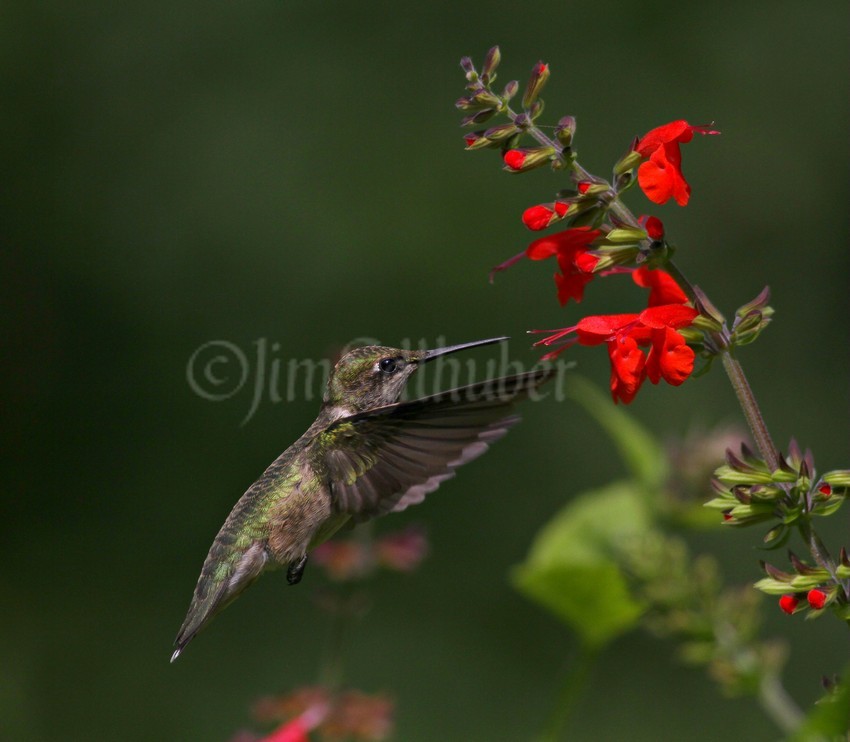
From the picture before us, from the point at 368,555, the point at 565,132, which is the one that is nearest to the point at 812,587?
the point at 565,132

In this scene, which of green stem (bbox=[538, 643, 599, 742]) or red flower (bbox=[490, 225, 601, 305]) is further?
green stem (bbox=[538, 643, 599, 742])

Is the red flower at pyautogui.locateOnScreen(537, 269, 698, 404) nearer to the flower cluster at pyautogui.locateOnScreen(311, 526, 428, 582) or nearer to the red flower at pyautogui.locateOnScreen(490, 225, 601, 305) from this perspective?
the red flower at pyautogui.locateOnScreen(490, 225, 601, 305)

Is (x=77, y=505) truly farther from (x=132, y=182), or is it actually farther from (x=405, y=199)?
(x=405, y=199)

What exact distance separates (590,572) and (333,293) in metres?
4.79

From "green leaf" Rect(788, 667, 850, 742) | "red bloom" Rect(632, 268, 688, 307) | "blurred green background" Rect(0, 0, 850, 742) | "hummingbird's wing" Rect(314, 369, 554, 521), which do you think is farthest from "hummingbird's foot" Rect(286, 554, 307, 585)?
"blurred green background" Rect(0, 0, 850, 742)

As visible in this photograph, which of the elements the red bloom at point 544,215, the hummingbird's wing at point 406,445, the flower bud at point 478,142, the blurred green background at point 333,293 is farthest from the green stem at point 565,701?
the blurred green background at point 333,293

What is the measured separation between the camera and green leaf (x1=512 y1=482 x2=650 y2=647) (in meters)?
1.91

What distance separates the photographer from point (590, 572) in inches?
74.8

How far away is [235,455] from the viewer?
614 centimetres

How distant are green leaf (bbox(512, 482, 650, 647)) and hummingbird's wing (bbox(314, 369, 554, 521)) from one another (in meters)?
0.29

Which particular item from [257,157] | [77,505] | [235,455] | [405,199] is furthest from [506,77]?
[77,505]

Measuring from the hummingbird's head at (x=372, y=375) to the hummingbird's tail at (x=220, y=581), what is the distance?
33 cm

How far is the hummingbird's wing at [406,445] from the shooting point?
5.47 feet

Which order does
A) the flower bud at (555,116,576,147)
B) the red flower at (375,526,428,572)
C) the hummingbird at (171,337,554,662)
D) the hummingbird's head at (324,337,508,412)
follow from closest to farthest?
the flower bud at (555,116,576,147) → the hummingbird at (171,337,554,662) → the hummingbird's head at (324,337,508,412) → the red flower at (375,526,428,572)
